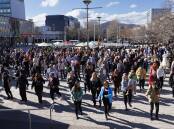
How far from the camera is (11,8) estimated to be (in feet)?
445

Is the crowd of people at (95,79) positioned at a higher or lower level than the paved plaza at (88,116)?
higher

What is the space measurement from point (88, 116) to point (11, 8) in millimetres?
124778

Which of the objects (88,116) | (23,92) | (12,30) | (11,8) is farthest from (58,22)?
(88,116)

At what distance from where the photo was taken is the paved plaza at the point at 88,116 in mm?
14539

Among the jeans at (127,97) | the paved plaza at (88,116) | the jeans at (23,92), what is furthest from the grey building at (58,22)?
the jeans at (127,97)

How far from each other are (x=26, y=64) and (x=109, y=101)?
12626 millimetres

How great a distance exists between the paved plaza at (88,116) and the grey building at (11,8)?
120 meters

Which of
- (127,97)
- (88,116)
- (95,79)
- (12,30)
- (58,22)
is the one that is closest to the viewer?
(88,116)

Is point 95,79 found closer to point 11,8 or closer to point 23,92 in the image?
point 23,92

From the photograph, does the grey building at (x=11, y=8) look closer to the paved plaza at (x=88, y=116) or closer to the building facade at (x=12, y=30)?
the building facade at (x=12, y=30)

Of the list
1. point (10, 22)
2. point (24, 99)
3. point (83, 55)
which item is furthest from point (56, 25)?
point (24, 99)

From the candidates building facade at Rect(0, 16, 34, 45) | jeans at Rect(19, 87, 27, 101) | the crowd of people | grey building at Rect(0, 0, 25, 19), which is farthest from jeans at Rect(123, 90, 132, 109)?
grey building at Rect(0, 0, 25, 19)

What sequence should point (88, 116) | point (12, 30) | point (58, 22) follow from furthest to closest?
point (58, 22) → point (12, 30) → point (88, 116)

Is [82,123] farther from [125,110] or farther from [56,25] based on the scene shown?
[56,25]
